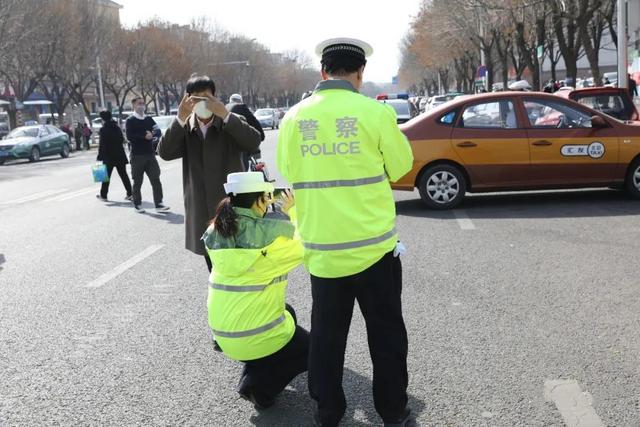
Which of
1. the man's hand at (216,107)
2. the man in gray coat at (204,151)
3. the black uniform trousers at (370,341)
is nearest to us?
the black uniform trousers at (370,341)

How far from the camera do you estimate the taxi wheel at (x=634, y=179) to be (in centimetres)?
1019

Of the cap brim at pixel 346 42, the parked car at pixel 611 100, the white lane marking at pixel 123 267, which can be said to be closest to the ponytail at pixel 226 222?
the cap brim at pixel 346 42

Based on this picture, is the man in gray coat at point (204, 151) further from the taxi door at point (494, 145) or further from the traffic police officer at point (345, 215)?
the taxi door at point (494, 145)

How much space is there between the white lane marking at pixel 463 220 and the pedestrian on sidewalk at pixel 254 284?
18.1 ft

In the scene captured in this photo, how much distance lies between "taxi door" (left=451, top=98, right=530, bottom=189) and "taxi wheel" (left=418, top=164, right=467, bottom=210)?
200 millimetres

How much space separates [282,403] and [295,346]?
0.33 metres

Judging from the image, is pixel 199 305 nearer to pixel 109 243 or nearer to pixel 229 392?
pixel 229 392

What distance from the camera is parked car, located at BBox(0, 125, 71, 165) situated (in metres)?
→ 29.7

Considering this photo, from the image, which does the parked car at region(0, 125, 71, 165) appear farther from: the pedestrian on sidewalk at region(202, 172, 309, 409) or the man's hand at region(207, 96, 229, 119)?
the pedestrian on sidewalk at region(202, 172, 309, 409)

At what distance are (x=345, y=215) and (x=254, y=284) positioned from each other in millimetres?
772

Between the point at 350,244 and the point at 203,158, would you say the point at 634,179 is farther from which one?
the point at 350,244

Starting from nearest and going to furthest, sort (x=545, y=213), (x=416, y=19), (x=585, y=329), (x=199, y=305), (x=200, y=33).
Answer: (x=585, y=329) → (x=199, y=305) → (x=545, y=213) → (x=416, y=19) → (x=200, y=33)

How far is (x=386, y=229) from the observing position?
10.6ft

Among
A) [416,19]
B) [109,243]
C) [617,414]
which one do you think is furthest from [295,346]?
[416,19]
